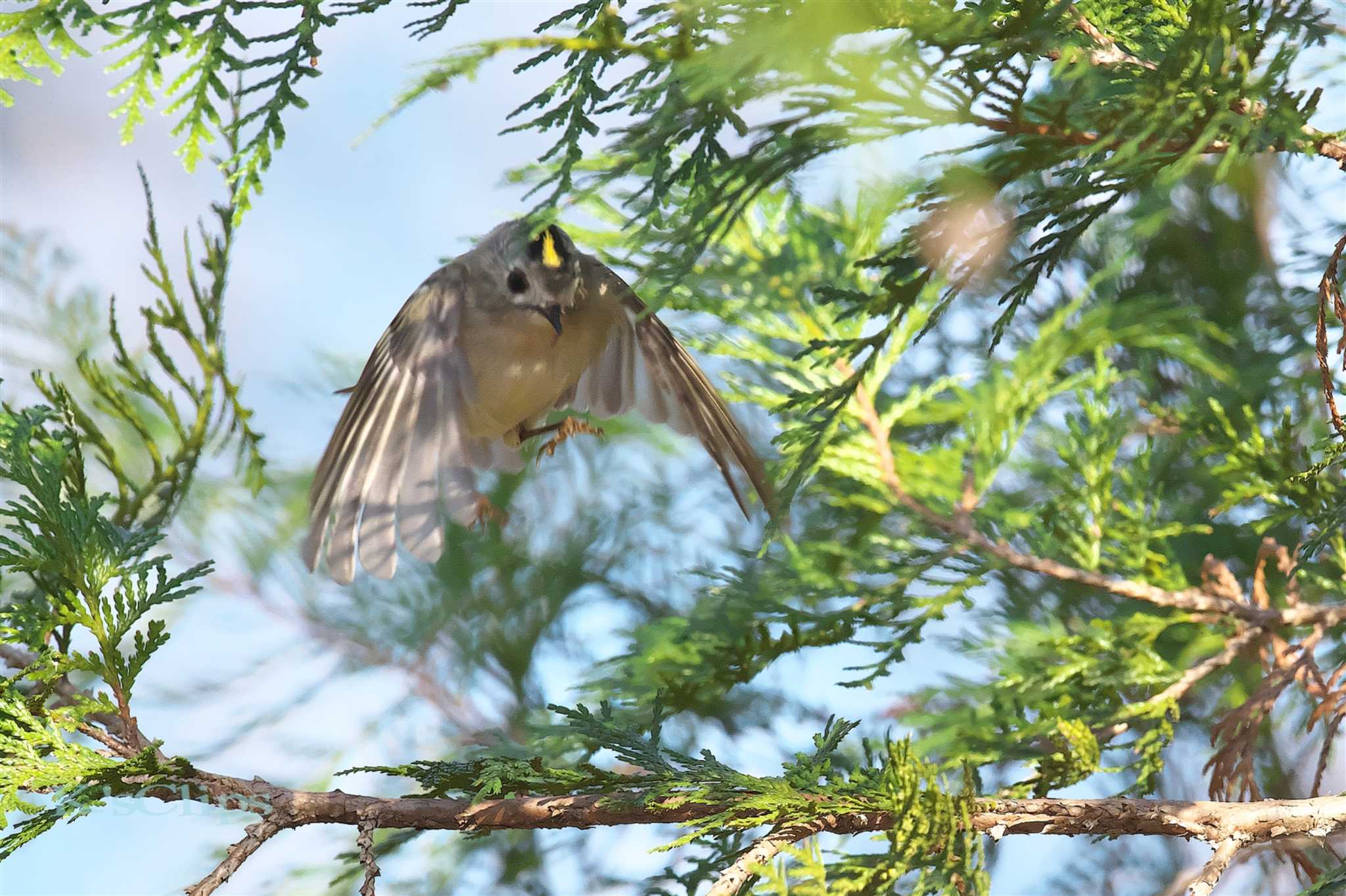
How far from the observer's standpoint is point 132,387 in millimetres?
1070

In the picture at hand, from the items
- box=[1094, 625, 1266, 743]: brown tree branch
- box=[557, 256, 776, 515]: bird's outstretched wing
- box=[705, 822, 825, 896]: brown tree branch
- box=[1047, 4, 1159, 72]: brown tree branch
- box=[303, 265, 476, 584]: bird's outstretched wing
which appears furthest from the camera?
box=[557, 256, 776, 515]: bird's outstretched wing

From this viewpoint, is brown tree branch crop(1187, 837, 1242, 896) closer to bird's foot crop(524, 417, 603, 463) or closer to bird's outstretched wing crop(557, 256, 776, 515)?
bird's outstretched wing crop(557, 256, 776, 515)

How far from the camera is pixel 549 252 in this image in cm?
120

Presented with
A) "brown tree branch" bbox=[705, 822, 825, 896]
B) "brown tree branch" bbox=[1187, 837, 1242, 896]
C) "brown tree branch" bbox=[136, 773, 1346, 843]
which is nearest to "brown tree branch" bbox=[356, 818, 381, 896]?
"brown tree branch" bbox=[136, 773, 1346, 843]

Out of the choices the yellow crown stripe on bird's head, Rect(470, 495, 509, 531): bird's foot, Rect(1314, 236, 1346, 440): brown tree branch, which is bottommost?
Rect(1314, 236, 1346, 440): brown tree branch

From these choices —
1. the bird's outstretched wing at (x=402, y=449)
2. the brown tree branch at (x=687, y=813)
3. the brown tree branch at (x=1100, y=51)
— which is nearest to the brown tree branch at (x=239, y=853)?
the brown tree branch at (x=687, y=813)

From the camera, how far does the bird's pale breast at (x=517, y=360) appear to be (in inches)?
49.9

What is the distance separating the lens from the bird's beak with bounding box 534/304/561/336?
3.94 feet

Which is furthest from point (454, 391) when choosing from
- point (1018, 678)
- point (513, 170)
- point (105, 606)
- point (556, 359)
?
point (1018, 678)

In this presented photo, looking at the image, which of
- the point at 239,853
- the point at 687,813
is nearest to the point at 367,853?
the point at 239,853

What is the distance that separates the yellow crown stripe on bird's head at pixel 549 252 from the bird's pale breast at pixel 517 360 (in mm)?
61

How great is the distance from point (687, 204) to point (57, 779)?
0.51 metres

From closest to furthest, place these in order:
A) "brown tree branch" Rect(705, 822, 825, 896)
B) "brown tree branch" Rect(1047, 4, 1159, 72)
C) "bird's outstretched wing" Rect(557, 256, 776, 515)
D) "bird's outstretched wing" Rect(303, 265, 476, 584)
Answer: "brown tree branch" Rect(705, 822, 825, 896) → "brown tree branch" Rect(1047, 4, 1159, 72) → "bird's outstretched wing" Rect(303, 265, 476, 584) → "bird's outstretched wing" Rect(557, 256, 776, 515)

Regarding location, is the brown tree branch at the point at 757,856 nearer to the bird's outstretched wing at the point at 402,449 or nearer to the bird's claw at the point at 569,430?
the bird's outstretched wing at the point at 402,449
